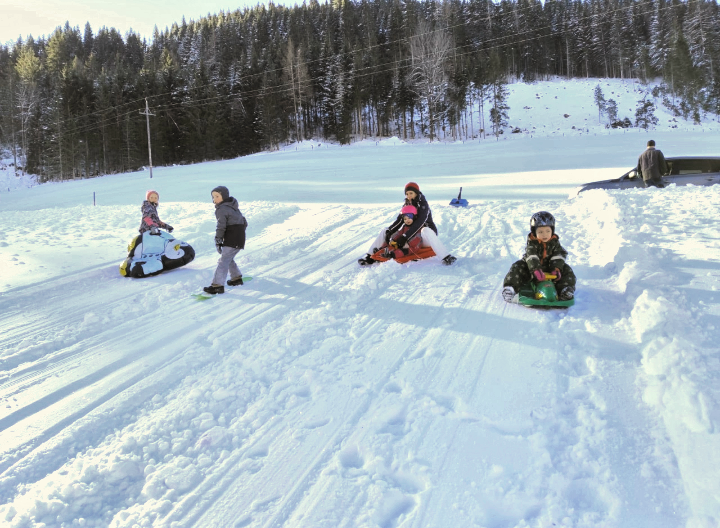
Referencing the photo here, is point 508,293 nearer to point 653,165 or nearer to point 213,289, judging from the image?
point 213,289

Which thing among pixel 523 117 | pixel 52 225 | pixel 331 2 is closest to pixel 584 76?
pixel 523 117

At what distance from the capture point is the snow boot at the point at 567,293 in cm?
461

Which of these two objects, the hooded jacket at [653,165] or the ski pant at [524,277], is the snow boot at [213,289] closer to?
the ski pant at [524,277]

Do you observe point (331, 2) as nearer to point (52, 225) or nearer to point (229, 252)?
point (52, 225)

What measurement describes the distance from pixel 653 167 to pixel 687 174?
122 cm

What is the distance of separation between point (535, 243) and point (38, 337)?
18.1 ft

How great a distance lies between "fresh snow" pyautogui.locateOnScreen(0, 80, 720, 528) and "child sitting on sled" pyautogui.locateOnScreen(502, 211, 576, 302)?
27 centimetres

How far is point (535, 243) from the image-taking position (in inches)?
196

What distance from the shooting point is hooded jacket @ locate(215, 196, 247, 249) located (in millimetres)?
6039

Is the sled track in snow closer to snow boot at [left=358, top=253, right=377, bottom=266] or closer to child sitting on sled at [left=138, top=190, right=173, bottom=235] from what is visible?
snow boot at [left=358, top=253, right=377, bottom=266]

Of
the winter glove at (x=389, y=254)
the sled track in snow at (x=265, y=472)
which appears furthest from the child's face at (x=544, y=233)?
the sled track in snow at (x=265, y=472)

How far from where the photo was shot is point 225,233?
6.11m

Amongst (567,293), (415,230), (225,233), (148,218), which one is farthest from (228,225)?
(567,293)

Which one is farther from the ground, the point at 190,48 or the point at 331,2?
the point at 331,2
